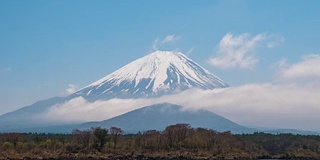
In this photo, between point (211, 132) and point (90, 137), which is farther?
point (211, 132)

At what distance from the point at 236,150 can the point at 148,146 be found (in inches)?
508

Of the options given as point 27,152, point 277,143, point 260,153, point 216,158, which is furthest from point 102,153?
point 277,143

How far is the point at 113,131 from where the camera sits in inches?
3061

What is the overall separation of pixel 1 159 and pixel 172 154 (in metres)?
23.8

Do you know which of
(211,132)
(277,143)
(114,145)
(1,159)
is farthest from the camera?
(277,143)

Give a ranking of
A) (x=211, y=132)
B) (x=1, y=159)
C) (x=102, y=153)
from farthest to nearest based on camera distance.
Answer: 1. (x=211, y=132)
2. (x=102, y=153)
3. (x=1, y=159)

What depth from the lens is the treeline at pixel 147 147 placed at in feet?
213

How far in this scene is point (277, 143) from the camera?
304ft

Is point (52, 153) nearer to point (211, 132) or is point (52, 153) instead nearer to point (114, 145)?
point (114, 145)

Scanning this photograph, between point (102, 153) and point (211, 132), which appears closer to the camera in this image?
point (102, 153)

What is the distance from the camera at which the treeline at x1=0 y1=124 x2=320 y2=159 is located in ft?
213

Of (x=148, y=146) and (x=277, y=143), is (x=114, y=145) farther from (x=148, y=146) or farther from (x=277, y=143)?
(x=277, y=143)

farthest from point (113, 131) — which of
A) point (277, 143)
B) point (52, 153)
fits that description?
point (277, 143)

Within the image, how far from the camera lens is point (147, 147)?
7425 cm
